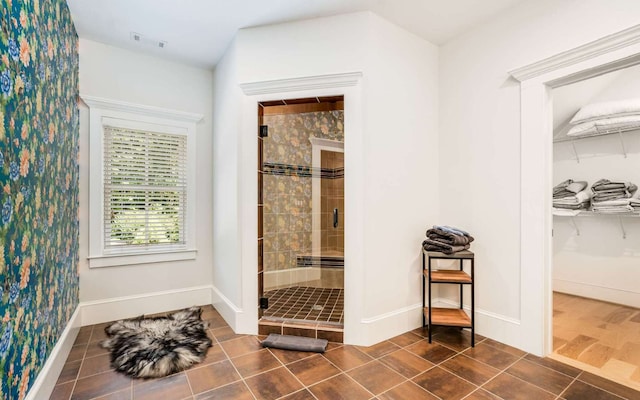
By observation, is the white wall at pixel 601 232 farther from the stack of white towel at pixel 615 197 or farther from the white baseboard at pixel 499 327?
the white baseboard at pixel 499 327

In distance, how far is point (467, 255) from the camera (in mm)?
2432

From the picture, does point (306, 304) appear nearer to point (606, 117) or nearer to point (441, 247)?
point (441, 247)

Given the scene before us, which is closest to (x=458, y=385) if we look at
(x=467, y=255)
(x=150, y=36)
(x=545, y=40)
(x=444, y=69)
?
(x=467, y=255)

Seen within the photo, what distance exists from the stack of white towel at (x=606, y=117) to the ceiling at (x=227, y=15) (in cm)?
182

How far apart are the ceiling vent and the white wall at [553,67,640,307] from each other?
178 inches

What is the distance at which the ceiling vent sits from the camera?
9.51 ft

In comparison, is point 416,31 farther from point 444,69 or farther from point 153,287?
point 153,287

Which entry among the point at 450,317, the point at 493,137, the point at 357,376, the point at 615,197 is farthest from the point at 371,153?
the point at 615,197

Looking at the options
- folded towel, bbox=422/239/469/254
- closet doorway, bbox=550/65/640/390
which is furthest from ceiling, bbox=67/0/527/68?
folded towel, bbox=422/239/469/254

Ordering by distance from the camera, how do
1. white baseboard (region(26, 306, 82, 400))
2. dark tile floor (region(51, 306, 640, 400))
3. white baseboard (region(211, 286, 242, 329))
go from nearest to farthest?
white baseboard (region(26, 306, 82, 400)) → dark tile floor (region(51, 306, 640, 400)) → white baseboard (region(211, 286, 242, 329))

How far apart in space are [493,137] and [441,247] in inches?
42.0

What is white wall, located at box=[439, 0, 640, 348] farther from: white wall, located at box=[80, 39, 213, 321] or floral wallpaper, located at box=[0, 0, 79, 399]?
floral wallpaper, located at box=[0, 0, 79, 399]

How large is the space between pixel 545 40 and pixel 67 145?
3832mm

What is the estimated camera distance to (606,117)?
320cm
